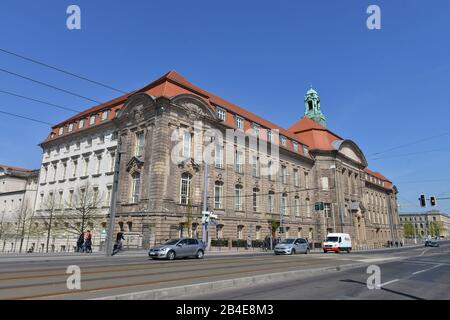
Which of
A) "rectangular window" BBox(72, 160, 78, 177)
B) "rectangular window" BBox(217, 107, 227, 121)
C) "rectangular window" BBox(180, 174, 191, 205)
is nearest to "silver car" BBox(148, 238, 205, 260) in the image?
"rectangular window" BBox(180, 174, 191, 205)

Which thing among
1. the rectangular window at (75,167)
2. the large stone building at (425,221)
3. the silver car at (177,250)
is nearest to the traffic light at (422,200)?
the silver car at (177,250)

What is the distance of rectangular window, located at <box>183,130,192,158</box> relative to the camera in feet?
120

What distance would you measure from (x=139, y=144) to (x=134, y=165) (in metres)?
2.63

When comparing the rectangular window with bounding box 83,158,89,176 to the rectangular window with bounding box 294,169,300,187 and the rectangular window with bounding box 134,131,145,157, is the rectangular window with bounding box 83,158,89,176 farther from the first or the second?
the rectangular window with bounding box 294,169,300,187

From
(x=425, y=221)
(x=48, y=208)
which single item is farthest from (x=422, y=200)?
(x=425, y=221)

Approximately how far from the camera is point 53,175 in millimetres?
49906

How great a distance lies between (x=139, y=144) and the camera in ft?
125

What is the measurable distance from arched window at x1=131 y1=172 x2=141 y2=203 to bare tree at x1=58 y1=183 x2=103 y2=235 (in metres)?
5.72

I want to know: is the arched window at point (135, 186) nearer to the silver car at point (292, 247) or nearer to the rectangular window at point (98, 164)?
the rectangular window at point (98, 164)

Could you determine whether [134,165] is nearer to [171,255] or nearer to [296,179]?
[171,255]

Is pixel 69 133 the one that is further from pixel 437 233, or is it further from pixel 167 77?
pixel 437 233

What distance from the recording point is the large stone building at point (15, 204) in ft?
158

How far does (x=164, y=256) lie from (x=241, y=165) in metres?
25.4

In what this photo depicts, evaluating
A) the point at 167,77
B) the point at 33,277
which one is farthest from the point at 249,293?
the point at 167,77
